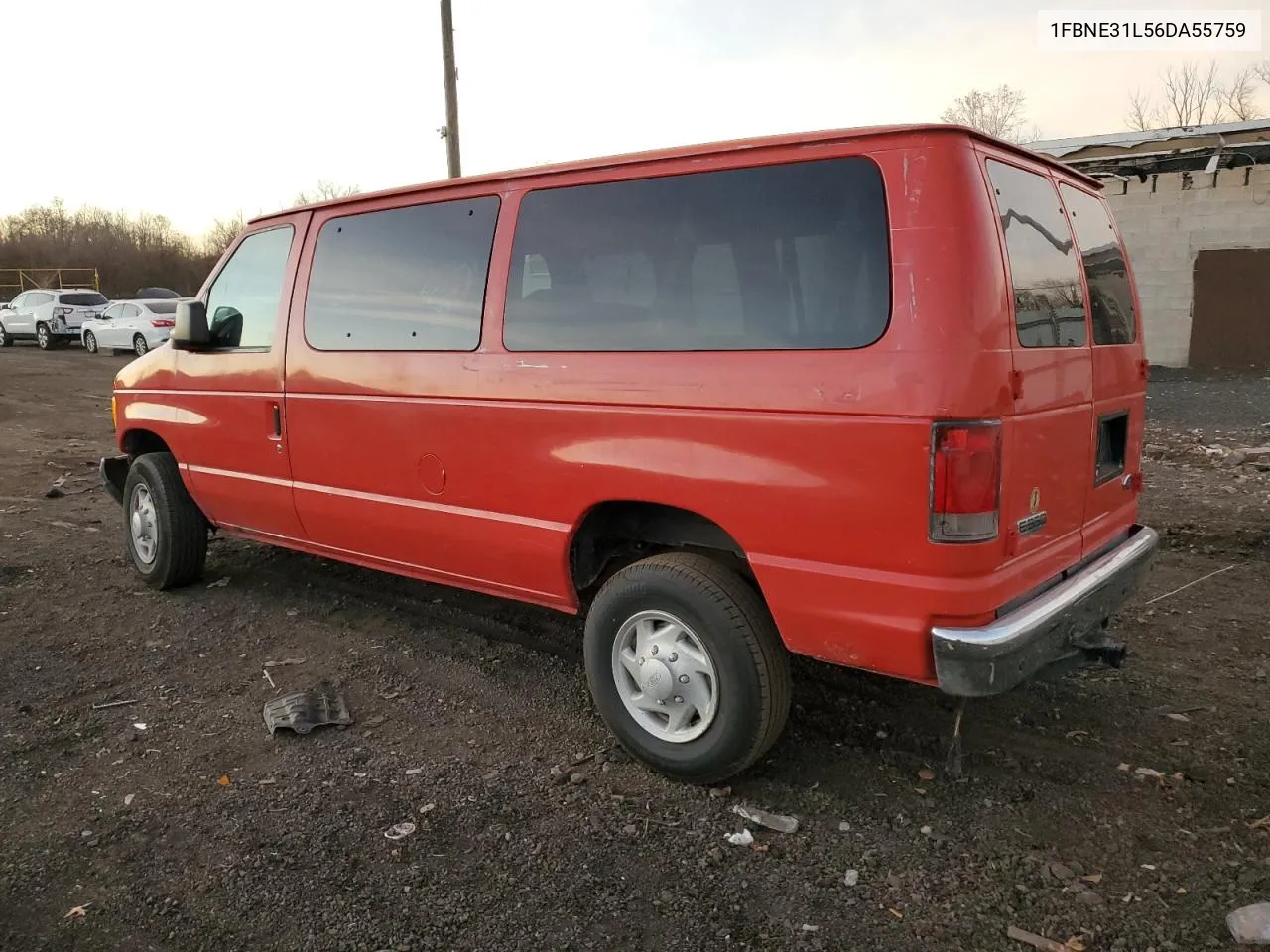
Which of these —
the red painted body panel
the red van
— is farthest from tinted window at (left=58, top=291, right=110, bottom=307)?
the red painted body panel

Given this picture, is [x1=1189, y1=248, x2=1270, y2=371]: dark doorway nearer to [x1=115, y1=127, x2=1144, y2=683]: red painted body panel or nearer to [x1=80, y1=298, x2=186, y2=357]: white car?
[x1=115, y1=127, x2=1144, y2=683]: red painted body panel

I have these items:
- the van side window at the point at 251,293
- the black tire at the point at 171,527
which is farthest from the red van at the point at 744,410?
the black tire at the point at 171,527

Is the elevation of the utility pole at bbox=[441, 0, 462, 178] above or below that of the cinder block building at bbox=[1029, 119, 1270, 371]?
above

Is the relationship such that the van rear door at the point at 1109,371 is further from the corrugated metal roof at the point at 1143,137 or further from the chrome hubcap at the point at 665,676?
the corrugated metal roof at the point at 1143,137

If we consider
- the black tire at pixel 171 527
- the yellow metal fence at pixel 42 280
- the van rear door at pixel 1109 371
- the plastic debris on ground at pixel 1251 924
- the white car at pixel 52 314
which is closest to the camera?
the plastic debris on ground at pixel 1251 924

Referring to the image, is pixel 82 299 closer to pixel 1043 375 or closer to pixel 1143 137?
pixel 1143 137

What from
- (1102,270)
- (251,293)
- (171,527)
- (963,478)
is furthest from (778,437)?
(171,527)

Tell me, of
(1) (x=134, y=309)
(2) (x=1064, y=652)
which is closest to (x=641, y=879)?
(2) (x=1064, y=652)

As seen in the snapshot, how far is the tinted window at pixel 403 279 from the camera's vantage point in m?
3.75

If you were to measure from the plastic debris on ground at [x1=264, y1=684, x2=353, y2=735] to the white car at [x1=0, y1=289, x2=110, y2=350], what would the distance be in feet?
84.1

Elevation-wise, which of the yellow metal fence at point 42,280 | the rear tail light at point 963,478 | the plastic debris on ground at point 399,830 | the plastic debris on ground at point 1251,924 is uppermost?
the yellow metal fence at point 42,280

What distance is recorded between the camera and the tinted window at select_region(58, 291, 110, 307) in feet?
84.8

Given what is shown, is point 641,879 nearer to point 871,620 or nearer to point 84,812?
point 871,620

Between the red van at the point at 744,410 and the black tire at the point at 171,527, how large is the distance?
1367 millimetres
